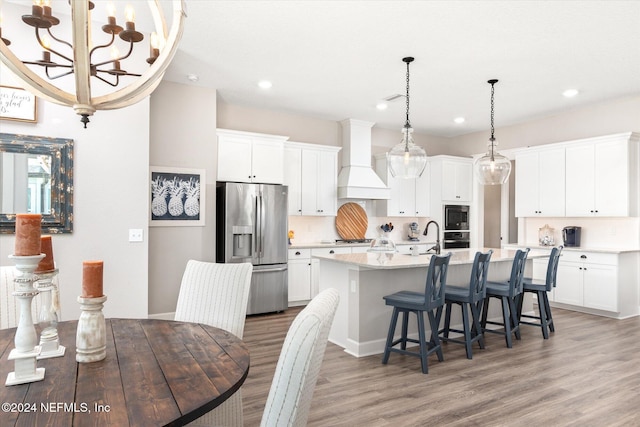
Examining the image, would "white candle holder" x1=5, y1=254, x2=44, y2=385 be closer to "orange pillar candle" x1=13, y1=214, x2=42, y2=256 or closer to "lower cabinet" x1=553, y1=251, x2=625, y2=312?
"orange pillar candle" x1=13, y1=214, x2=42, y2=256

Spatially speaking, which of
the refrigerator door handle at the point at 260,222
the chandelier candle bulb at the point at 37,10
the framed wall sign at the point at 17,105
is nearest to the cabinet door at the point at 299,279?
the refrigerator door handle at the point at 260,222

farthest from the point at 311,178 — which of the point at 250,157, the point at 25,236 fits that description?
the point at 25,236

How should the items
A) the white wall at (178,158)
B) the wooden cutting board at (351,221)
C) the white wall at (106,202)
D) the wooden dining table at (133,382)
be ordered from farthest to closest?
the wooden cutting board at (351,221) → the white wall at (178,158) → the white wall at (106,202) → the wooden dining table at (133,382)

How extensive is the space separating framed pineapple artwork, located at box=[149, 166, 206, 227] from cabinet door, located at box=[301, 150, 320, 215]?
5.66 ft

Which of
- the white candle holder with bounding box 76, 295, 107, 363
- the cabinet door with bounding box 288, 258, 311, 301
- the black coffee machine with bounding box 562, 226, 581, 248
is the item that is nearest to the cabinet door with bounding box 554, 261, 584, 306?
the black coffee machine with bounding box 562, 226, 581, 248

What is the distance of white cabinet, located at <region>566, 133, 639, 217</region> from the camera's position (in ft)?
17.8

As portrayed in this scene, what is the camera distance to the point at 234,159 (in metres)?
5.52

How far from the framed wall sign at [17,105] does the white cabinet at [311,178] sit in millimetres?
3329

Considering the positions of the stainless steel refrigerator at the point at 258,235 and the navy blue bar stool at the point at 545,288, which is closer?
Result: the navy blue bar stool at the point at 545,288

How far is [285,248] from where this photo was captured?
5.66 meters

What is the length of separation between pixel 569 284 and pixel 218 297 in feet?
17.4

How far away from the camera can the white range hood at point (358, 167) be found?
6699 mm

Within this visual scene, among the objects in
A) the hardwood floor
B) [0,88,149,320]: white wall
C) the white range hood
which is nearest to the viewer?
the hardwood floor

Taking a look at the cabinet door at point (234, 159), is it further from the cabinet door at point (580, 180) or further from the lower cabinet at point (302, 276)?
the cabinet door at point (580, 180)
